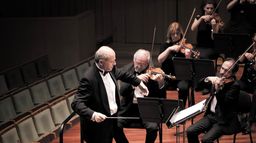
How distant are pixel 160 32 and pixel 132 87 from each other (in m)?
4.92

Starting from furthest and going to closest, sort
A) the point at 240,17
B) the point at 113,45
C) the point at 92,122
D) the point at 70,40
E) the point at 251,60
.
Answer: the point at 113,45 → the point at 70,40 → the point at 240,17 → the point at 251,60 → the point at 92,122

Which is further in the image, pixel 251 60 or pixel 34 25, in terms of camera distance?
pixel 34 25

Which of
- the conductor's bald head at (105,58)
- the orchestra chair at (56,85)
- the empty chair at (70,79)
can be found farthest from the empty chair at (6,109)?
the conductor's bald head at (105,58)

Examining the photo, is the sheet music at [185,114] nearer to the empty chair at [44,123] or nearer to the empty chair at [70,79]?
the empty chair at [44,123]

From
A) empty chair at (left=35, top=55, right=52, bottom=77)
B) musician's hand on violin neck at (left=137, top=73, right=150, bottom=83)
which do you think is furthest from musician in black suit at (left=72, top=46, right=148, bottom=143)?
empty chair at (left=35, top=55, right=52, bottom=77)

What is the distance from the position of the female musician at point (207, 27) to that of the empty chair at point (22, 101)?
217 centimetres

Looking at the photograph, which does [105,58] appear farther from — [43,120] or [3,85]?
[3,85]

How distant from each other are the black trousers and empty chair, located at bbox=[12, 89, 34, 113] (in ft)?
8.02

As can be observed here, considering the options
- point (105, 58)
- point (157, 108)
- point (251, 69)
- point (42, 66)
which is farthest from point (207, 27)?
point (42, 66)

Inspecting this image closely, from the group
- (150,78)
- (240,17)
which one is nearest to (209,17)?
(240,17)

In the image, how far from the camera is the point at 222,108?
512 centimetres

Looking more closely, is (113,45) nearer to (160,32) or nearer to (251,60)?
(160,32)

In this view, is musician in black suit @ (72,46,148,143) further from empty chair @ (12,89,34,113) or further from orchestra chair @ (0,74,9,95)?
orchestra chair @ (0,74,9,95)

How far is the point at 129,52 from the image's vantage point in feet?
31.5
